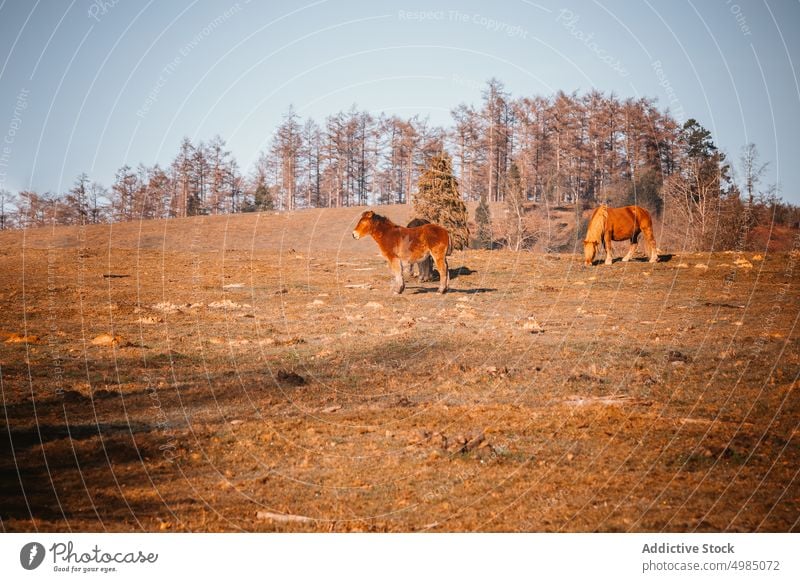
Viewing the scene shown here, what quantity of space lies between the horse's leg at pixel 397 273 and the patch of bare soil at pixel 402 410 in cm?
44

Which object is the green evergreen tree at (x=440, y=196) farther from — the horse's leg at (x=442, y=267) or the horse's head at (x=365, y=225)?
the horse's head at (x=365, y=225)

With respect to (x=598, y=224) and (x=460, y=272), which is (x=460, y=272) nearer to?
(x=460, y=272)

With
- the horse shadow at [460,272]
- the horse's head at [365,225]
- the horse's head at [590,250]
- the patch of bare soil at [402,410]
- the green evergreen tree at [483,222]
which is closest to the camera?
the patch of bare soil at [402,410]

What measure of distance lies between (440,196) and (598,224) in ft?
26.9

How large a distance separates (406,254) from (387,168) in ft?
225

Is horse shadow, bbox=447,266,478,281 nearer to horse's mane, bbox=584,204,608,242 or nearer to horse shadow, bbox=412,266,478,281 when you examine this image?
horse shadow, bbox=412,266,478,281

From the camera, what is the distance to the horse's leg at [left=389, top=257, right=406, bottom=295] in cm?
2712

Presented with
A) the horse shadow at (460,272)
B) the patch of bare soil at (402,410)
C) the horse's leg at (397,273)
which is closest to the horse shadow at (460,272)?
the horse shadow at (460,272)

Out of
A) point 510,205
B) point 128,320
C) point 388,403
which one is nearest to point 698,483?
point 388,403

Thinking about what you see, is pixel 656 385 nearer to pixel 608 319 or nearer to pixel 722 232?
pixel 608 319

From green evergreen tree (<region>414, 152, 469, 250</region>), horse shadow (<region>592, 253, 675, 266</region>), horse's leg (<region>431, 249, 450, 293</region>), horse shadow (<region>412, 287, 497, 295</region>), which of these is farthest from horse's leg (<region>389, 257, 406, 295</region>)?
horse shadow (<region>592, 253, 675, 266</region>)

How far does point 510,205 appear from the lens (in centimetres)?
6206

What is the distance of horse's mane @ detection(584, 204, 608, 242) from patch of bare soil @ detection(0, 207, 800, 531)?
23.5 ft

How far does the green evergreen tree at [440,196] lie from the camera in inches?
1369
